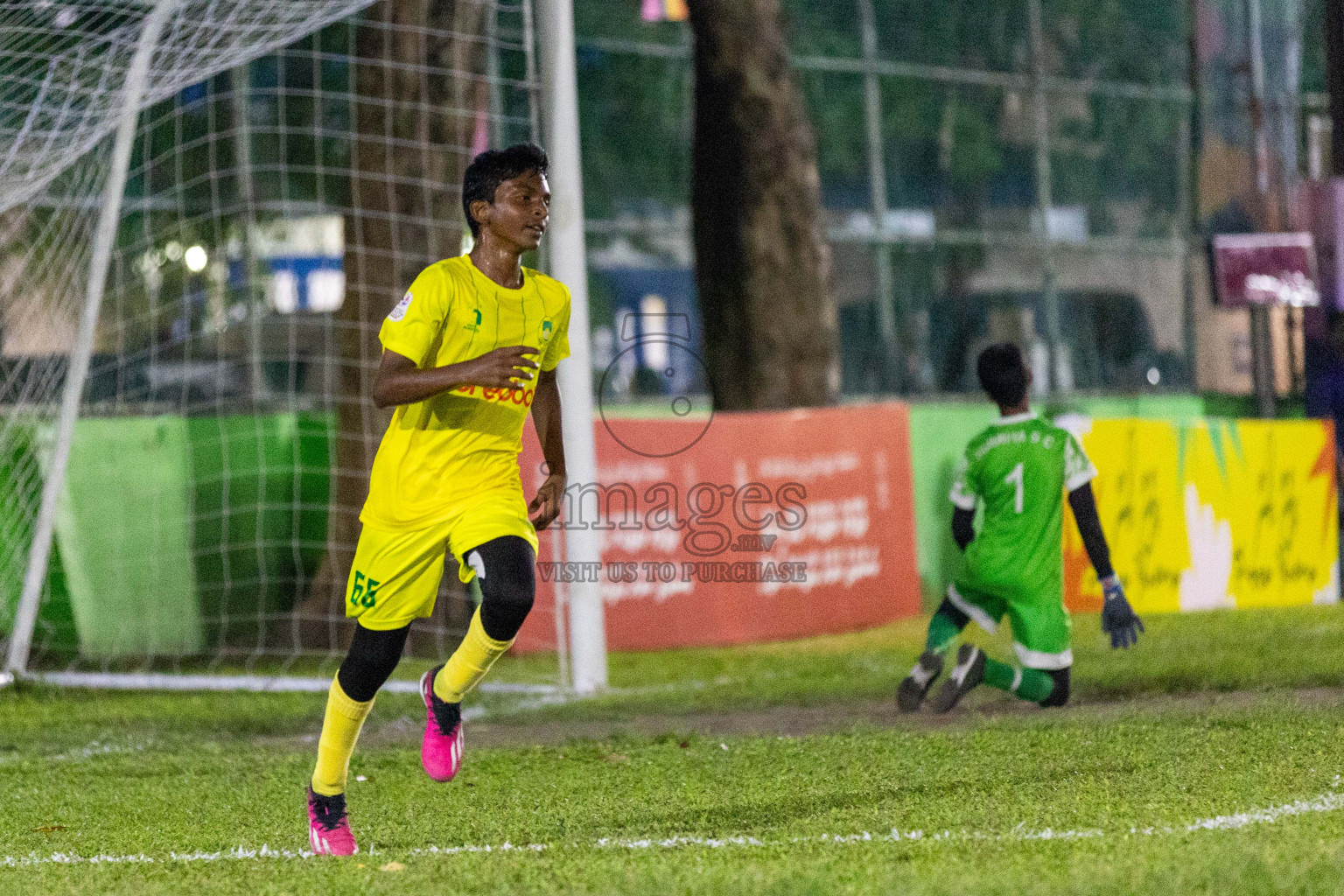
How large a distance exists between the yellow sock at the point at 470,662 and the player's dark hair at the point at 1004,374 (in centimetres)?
310

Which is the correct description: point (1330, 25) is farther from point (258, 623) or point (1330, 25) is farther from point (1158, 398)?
point (258, 623)

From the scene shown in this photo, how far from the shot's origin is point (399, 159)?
11234 millimetres

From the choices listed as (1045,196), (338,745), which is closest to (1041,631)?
(338,745)

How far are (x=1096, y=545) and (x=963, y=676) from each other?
2.45ft

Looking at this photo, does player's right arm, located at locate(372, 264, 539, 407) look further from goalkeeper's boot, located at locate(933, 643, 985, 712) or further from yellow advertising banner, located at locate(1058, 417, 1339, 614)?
yellow advertising banner, located at locate(1058, 417, 1339, 614)

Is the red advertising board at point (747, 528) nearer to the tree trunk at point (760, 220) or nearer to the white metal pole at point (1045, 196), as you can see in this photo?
the tree trunk at point (760, 220)

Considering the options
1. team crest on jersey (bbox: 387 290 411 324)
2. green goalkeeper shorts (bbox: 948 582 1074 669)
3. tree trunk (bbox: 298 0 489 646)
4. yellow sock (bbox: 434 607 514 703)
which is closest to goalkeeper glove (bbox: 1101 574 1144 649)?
green goalkeeper shorts (bbox: 948 582 1074 669)

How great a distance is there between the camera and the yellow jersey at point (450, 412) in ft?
15.8

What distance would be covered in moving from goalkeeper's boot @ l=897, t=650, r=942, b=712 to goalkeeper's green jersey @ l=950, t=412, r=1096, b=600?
41 centimetres

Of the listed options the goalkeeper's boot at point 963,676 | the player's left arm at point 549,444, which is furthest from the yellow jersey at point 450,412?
the goalkeeper's boot at point 963,676

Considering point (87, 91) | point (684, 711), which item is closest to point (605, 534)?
point (684, 711)

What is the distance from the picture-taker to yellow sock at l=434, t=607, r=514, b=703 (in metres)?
4.96

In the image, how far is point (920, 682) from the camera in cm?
761

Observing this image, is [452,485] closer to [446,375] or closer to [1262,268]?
[446,375]
